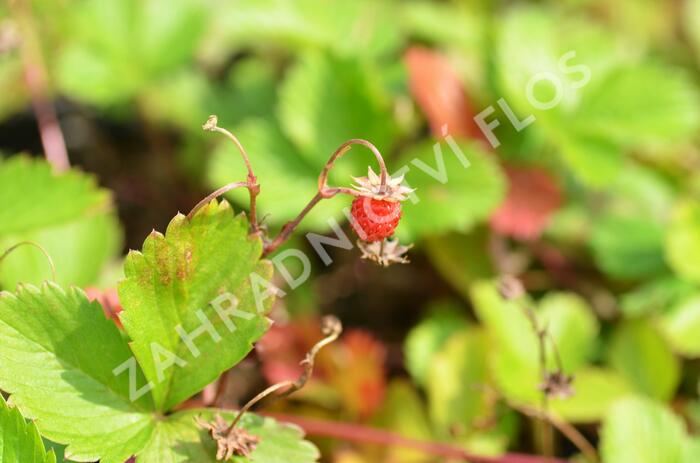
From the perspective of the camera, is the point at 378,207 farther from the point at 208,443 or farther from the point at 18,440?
the point at 18,440

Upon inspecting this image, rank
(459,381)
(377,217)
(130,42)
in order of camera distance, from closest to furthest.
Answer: (377,217) < (459,381) < (130,42)

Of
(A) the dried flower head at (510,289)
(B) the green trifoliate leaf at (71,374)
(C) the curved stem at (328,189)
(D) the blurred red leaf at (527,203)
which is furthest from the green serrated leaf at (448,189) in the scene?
(B) the green trifoliate leaf at (71,374)

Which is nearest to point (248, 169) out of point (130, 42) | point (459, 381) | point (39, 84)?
point (459, 381)

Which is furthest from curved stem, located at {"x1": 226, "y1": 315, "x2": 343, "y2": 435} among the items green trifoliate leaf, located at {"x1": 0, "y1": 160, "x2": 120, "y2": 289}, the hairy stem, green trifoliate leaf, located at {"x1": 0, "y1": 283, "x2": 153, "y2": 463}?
the hairy stem

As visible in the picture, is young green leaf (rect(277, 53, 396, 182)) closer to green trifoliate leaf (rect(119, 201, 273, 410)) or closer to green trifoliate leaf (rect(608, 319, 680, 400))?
green trifoliate leaf (rect(608, 319, 680, 400))

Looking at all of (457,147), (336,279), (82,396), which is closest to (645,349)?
A: (457,147)

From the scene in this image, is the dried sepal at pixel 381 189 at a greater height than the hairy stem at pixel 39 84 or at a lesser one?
lesser

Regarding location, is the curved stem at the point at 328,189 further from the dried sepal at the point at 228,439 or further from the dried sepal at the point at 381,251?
the dried sepal at the point at 228,439
